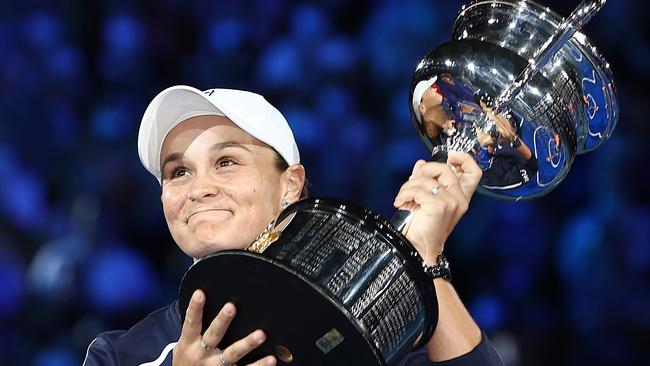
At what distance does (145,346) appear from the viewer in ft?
6.92

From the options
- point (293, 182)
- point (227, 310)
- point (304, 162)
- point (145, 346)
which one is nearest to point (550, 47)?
point (293, 182)

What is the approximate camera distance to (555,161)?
188cm

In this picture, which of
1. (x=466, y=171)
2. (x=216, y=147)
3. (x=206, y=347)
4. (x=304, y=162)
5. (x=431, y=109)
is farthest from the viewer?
(x=304, y=162)

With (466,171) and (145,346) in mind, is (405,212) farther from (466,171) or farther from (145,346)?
(145,346)

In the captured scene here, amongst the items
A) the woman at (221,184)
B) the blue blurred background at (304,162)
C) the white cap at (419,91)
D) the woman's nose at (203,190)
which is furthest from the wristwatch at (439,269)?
the blue blurred background at (304,162)

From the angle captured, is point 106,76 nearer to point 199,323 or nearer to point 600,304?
point 600,304

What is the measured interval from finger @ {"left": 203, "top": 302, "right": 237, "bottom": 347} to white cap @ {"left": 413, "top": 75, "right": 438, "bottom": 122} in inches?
21.2

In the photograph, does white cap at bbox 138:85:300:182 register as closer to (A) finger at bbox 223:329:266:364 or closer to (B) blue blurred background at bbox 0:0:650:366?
(A) finger at bbox 223:329:266:364

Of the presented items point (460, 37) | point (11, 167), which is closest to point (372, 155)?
point (11, 167)

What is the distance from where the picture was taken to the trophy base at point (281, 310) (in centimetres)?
149

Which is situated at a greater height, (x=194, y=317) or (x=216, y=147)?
(x=216, y=147)

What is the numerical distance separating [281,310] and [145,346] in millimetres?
647

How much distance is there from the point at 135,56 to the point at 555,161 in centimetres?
285

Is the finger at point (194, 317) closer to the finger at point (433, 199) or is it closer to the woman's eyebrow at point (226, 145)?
the finger at point (433, 199)
